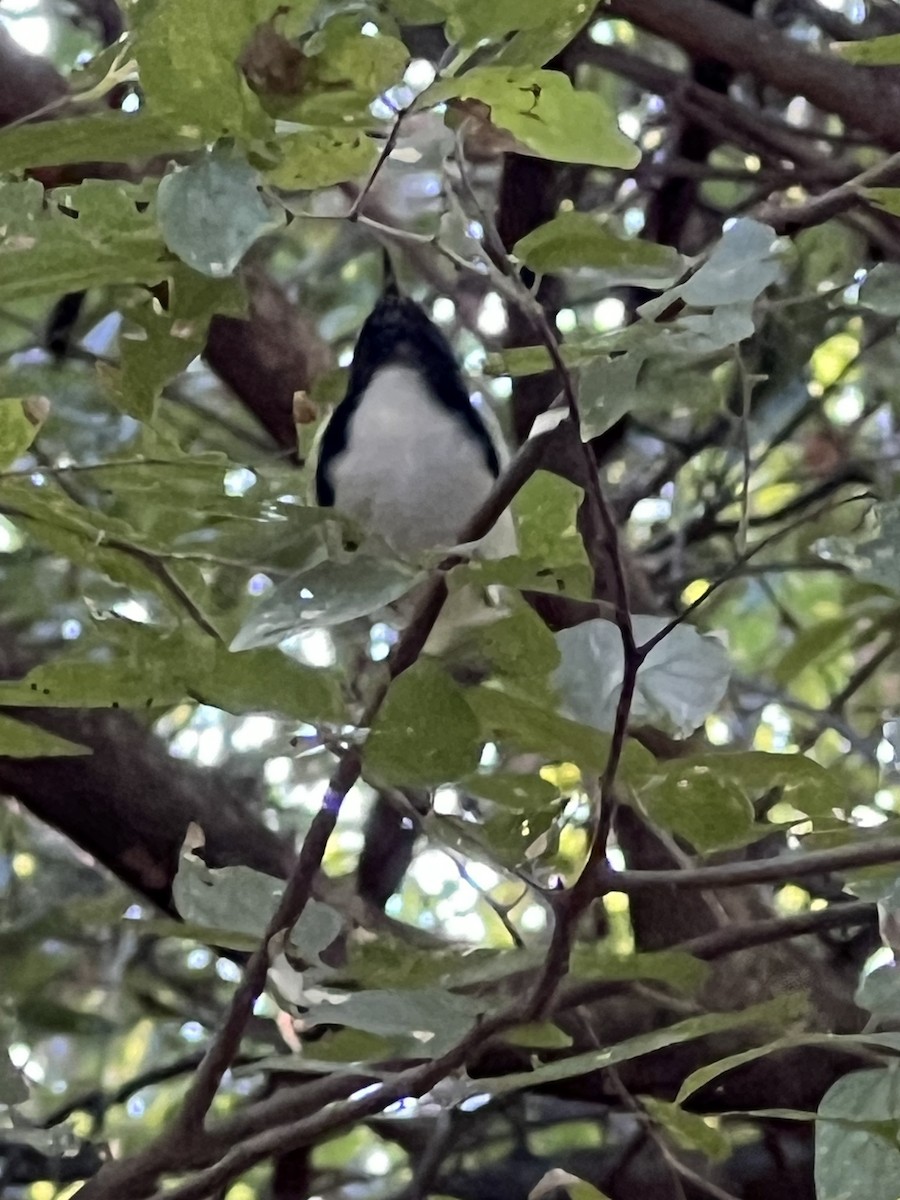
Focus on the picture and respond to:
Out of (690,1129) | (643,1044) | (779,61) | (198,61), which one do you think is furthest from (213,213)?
Result: (779,61)

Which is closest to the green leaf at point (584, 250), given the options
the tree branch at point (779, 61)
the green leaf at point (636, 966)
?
the green leaf at point (636, 966)

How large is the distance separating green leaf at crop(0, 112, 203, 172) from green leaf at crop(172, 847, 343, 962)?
0.81 ft

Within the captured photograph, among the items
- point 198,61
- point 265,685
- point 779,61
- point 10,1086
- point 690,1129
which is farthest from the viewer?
point 779,61

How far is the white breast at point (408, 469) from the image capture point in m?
0.52

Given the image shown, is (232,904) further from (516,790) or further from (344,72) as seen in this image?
(344,72)

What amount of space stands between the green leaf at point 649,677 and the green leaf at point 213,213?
0.18 meters

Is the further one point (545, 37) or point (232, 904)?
point (232, 904)

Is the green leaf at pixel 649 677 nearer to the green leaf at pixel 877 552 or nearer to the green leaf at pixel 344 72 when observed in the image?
the green leaf at pixel 877 552

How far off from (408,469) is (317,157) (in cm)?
19

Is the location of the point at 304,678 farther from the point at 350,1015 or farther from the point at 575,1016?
the point at 575,1016

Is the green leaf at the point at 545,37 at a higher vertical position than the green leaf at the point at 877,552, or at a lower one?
higher

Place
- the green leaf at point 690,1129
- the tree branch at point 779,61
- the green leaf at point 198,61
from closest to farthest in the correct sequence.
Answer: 1. the green leaf at point 198,61
2. the green leaf at point 690,1129
3. the tree branch at point 779,61

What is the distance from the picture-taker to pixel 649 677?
0.45m

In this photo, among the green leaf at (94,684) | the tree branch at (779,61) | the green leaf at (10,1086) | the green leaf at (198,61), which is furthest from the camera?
the tree branch at (779,61)
